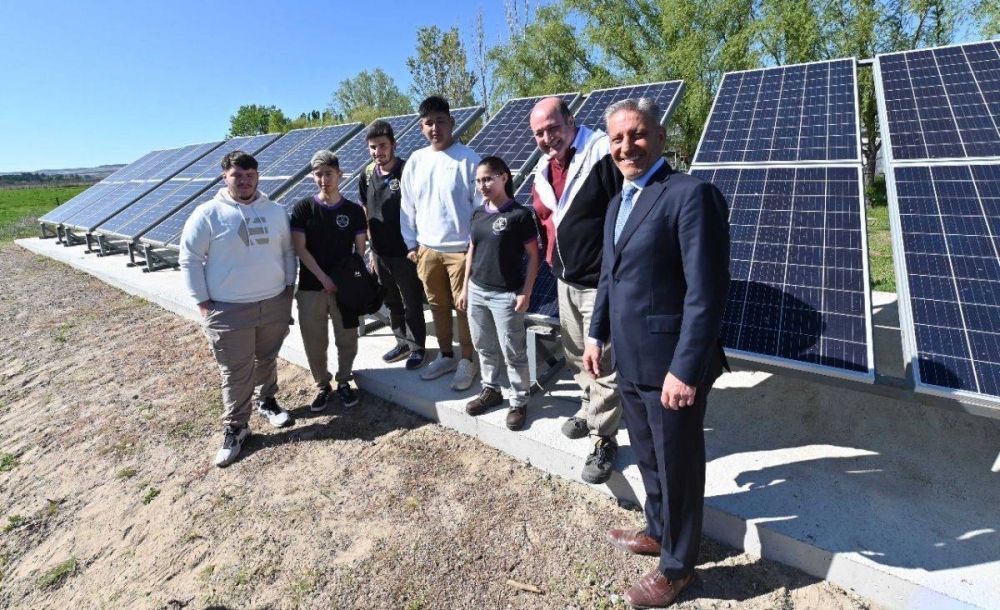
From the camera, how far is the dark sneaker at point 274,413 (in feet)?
14.7

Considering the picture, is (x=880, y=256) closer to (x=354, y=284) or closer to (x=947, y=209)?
(x=947, y=209)

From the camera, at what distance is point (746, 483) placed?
3.10m

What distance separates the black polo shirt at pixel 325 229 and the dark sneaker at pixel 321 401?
1.06m

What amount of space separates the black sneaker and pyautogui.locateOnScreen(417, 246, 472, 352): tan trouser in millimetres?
987

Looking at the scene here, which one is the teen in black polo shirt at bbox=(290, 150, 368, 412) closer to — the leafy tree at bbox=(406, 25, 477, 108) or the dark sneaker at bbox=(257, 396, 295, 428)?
the dark sneaker at bbox=(257, 396, 295, 428)

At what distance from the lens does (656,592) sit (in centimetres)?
250

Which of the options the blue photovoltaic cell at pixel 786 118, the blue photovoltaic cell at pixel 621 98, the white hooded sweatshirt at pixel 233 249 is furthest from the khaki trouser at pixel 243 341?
the blue photovoltaic cell at pixel 786 118

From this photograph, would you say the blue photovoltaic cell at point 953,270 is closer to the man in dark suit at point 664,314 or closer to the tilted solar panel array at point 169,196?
the man in dark suit at point 664,314

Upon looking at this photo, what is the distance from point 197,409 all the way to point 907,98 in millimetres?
7333

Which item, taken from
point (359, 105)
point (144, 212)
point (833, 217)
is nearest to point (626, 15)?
point (144, 212)

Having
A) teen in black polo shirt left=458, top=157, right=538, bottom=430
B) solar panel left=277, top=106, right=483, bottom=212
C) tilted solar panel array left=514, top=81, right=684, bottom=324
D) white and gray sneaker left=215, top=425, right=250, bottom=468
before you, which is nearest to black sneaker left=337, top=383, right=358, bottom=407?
white and gray sneaker left=215, top=425, right=250, bottom=468

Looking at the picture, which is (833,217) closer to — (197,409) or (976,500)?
(976,500)

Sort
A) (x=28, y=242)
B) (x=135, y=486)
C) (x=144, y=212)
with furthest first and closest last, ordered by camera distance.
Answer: (x=28, y=242) < (x=144, y=212) < (x=135, y=486)

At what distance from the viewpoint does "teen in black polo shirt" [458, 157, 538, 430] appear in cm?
354
